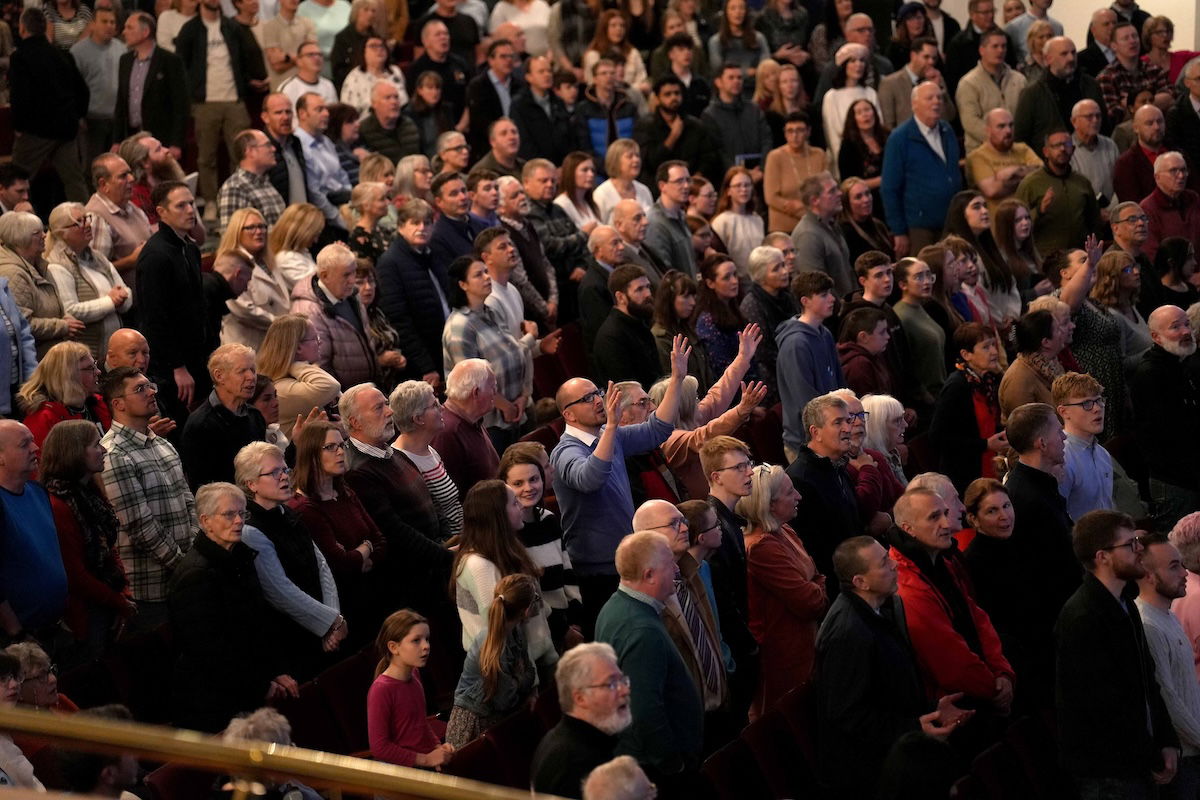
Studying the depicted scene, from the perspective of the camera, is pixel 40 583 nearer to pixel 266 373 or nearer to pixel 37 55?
pixel 266 373

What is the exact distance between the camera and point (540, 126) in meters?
10.2

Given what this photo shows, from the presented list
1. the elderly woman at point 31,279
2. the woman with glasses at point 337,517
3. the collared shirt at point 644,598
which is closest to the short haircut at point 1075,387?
the collared shirt at point 644,598

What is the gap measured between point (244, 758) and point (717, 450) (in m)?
3.56

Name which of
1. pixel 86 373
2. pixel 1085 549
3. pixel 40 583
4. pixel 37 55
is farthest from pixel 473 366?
pixel 37 55

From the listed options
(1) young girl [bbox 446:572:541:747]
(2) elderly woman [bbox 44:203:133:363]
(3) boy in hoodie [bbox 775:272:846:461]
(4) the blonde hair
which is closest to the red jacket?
(1) young girl [bbox 446:572:541:747]

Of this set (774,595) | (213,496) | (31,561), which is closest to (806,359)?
(774,595)

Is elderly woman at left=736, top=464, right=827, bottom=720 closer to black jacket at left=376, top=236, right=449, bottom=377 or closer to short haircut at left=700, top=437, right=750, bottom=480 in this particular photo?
short haircut at left=700, top=437, right=750, bottom=480

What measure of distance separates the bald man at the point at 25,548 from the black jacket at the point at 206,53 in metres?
5.42

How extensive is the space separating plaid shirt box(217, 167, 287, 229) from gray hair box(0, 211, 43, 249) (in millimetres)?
1489

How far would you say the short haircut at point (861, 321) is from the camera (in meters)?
7.29

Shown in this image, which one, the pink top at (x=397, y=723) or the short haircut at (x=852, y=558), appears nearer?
the pink top at (x=397, y=723)

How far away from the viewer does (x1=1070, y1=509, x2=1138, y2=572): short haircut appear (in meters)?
4.94

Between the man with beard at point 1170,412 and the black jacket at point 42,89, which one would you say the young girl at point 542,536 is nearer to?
the man with beard at point 1170,412

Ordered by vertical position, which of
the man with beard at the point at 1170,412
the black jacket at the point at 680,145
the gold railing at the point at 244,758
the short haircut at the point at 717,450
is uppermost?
the gold railing at the point at 244,758
